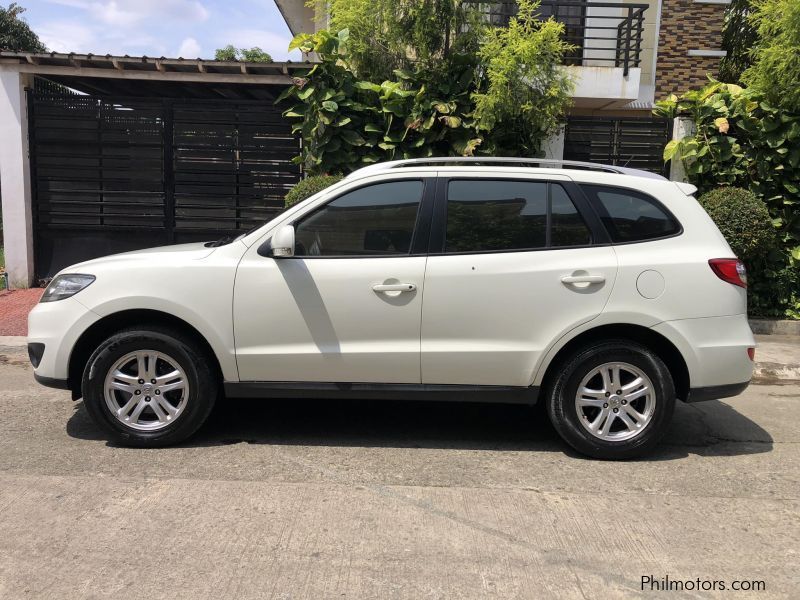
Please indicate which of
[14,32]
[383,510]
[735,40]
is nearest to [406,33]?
[383,510]

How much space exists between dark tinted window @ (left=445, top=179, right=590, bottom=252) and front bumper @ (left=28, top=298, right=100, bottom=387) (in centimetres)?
242

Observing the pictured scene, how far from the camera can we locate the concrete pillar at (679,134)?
8734 millimetres

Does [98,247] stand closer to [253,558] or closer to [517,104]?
[517,104]

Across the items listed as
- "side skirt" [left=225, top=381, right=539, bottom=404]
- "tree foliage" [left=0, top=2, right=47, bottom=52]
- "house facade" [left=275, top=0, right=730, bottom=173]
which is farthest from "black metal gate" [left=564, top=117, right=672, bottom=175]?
"tree foliage" [left=0, top=2, right=47, bottom=52]

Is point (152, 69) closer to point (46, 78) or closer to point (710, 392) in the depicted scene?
point (46, 78)

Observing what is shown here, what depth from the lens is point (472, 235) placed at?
433 centimetres

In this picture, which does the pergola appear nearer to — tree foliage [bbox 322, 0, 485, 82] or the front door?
tree foliage [bbox 322, 0, 485, 82]

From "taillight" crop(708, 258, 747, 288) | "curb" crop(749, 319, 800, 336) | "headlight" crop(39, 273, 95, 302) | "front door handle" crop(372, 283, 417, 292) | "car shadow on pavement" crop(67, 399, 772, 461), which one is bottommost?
"car shadow on pavement" crop(67, 399, 772, 461)

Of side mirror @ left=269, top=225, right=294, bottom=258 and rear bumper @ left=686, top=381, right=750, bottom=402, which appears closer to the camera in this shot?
side mirror @ left=269, top=225, right=294, bottom=258

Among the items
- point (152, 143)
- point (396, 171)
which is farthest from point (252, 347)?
point (152, 143)

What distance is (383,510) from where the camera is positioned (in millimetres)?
3629

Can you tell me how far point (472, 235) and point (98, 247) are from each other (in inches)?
295

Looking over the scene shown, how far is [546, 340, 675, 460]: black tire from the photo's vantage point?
13.9 ft

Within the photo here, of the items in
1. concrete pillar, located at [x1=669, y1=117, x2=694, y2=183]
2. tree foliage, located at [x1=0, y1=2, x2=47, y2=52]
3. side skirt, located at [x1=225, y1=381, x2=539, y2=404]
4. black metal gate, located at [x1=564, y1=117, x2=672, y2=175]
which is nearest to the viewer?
side skirt, located at [x1=225, y1=381, x2=539, y2=404]
